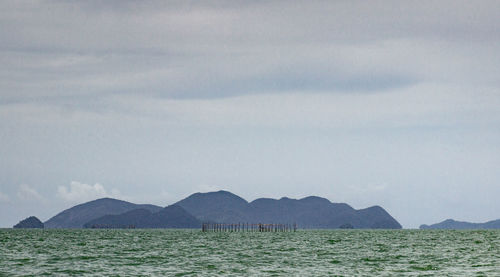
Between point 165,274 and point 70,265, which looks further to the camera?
point 70,265

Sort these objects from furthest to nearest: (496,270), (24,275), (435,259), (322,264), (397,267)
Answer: (435,259) → (322,264) → (397,267) → (496,270) → (24,275)

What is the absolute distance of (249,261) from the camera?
74.2 m

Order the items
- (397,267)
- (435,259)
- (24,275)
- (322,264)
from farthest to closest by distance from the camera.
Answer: (435,259) → (322,264) → (397,267) → (24,275)

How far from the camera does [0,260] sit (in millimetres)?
74750

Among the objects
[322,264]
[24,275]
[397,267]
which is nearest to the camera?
[24,275]

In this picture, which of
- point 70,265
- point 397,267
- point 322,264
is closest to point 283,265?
point 322,264

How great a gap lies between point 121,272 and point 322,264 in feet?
73.1

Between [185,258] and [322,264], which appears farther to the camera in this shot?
[185,258]

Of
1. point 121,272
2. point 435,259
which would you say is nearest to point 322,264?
point 435,259

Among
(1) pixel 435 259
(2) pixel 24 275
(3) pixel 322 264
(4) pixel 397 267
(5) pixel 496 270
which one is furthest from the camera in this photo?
(1) pixel 435 259

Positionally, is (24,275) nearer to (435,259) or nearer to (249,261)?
(249,261)

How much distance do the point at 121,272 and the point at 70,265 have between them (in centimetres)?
1012

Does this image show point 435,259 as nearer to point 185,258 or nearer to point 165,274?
point 185,258

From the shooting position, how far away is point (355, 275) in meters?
58.2
